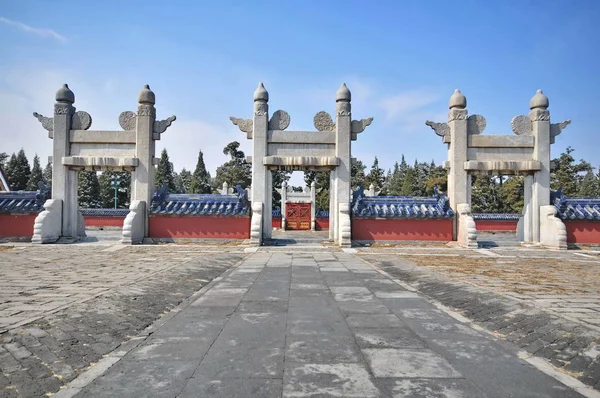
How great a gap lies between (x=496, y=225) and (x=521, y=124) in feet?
41.0

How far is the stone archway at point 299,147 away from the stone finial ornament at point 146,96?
3388 millimetres

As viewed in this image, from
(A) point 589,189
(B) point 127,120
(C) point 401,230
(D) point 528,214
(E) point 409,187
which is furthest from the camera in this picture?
(E) point 409,187

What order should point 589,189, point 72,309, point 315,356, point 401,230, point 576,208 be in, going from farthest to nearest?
point 589,189
point 576,208
point 401,230
point 72,309
point 315,356

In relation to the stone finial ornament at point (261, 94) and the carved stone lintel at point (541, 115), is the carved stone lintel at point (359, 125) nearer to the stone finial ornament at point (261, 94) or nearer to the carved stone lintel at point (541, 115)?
the stone finial ornament at point (261, 94)

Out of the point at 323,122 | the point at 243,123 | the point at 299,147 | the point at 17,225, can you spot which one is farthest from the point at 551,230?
the point at 17,225

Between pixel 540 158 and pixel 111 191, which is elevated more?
pixel 540 158

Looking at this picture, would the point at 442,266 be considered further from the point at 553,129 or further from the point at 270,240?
the point at 553,129

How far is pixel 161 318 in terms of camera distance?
4.35 metres

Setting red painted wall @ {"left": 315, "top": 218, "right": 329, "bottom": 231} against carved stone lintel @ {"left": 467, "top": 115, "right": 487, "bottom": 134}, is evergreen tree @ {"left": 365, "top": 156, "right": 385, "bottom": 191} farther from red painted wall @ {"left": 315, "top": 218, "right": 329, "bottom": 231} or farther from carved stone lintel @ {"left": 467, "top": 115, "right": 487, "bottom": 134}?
carved stone lintel @ {"left": 467, "top": 115, "right": 487, "bottom": 134}

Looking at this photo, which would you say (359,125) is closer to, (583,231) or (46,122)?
(583,231)

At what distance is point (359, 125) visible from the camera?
15352 millimetres

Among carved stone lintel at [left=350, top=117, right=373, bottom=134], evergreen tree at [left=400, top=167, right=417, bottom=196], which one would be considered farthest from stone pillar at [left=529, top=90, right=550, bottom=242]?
evergreen tree at [left=400, top=167, right=417, bottom=196]

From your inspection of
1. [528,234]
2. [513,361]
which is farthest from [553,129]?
[513,361]

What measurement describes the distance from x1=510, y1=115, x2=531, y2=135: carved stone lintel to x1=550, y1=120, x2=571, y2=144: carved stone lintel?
35.1 inches
